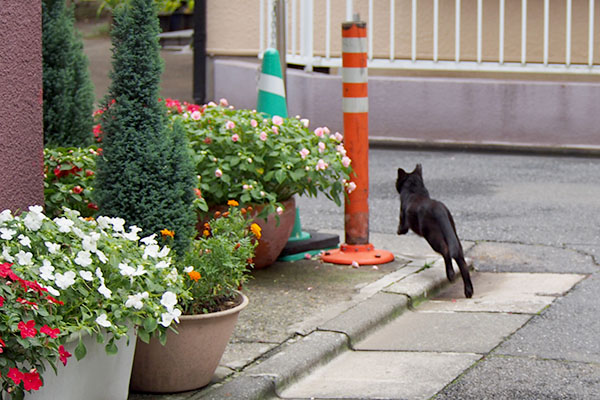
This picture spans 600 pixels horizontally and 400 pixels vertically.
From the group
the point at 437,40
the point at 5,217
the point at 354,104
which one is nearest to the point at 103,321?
the point at 5,217

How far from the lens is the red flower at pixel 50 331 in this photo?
3307mm

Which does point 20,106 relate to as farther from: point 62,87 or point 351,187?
point 351,187

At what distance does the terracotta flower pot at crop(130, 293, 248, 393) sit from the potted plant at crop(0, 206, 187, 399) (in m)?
0.14

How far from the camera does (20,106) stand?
435 centimetres

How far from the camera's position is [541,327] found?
5.33 metres

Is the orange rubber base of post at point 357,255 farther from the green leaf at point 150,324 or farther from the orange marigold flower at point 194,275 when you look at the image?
the green leaf at point 150,324

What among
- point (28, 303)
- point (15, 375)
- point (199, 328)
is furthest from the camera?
point (199, 328)

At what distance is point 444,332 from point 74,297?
2.30 metres

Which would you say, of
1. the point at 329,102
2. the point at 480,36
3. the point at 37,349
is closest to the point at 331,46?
the point at 329,102

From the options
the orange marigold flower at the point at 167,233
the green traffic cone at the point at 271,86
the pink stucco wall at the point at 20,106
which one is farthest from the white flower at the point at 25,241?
the green traffic cone at the point at 271,86

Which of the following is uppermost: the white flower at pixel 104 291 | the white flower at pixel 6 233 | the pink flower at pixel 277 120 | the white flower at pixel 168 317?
the pink flower at pixel 277 120

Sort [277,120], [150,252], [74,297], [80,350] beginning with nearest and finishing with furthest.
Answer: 1. [80,350]
2. [74,297]
3. [150,252]
4. [277,120]

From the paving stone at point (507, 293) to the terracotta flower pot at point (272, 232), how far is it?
0.95m

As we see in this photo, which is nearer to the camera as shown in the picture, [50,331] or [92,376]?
[50,331]
